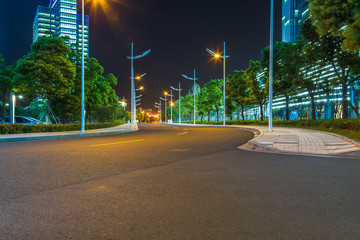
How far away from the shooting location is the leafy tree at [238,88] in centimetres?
4771

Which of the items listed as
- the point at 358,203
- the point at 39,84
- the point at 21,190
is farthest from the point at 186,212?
the point at 39,84

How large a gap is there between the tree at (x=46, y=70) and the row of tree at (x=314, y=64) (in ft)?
65.0

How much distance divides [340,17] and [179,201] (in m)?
14.3

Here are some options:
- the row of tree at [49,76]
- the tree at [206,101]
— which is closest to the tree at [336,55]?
the row of tree at [49,76]

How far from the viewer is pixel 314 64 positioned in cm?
2892

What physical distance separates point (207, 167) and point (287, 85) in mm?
28447

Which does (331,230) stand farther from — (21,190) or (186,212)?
(21,190)

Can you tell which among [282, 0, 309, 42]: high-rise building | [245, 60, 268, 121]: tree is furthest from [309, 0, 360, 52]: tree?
[282, 0, 309, 42]: high-rise building

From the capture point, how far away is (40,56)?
76.3 feet

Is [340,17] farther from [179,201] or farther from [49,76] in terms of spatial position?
[49,76]

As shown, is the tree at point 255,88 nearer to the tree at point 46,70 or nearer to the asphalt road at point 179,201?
the tree at point 46,70

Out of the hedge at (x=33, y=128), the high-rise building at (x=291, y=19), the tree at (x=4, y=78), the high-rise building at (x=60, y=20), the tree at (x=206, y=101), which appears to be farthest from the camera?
the high-rise building at (x=60, y=20)

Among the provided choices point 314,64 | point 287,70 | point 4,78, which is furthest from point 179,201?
point 4,78

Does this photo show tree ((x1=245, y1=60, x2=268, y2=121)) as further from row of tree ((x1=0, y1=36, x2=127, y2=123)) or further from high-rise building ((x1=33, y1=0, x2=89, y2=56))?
high-rise building ((x1=33, y1=0, x2=89, y2=56))
